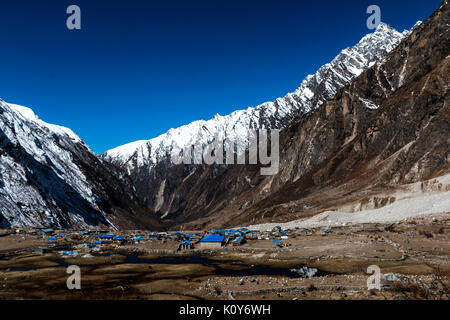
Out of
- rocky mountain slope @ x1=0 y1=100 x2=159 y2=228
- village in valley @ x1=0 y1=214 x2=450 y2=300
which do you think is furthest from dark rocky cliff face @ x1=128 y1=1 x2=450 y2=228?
rocky mountain slope @ x1=0 y1=100 x2=159 y2=228

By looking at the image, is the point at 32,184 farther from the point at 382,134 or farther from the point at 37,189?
the point at 382,134

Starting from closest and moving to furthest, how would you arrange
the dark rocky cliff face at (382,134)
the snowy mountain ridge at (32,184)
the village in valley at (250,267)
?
1. the village in valley at (250,267)
2. the dark rocky cliff face at (382,134)
3. the snowy mountain ridge at (32,184)

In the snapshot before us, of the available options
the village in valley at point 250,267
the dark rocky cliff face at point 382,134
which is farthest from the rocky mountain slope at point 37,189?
the dark rocky cliff face at point 382,134

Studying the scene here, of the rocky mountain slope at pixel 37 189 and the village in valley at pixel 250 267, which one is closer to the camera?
the village in valley at pixel 250 267

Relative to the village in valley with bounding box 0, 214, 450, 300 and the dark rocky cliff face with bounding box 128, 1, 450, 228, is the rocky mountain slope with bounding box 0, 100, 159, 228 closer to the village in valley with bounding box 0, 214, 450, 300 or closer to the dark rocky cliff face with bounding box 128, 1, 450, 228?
the village in valley with bounding box 0, 214, 450, 300

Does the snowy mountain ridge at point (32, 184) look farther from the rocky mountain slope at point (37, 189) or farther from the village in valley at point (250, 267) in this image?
the village in valley at point (250, 267)

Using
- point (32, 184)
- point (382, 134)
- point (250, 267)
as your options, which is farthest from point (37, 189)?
point (382, 134)

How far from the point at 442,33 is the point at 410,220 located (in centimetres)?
11198

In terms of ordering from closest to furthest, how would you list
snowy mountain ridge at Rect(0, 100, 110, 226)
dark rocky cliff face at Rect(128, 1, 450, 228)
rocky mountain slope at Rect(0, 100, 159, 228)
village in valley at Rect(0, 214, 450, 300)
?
village in valley at Rect(0, 214, 450, 300), dark rocky cliff face at Rect(128, 1, 450, 228), snowy mountain ridge at Rect(0, 100, 110, 226), rocky mountain slope at Rect(0, 100, 159, 228)

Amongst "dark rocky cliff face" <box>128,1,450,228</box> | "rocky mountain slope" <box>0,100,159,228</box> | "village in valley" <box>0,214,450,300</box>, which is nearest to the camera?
"village in valley" <box>0,214,450,300</box>

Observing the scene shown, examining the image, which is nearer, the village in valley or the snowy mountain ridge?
the village in valley

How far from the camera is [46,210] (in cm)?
13300

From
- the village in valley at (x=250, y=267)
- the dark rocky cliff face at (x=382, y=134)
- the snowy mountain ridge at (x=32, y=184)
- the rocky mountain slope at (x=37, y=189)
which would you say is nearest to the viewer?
the village in valley at (x=250, y=267)

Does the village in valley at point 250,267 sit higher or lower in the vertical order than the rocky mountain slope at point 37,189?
lower
